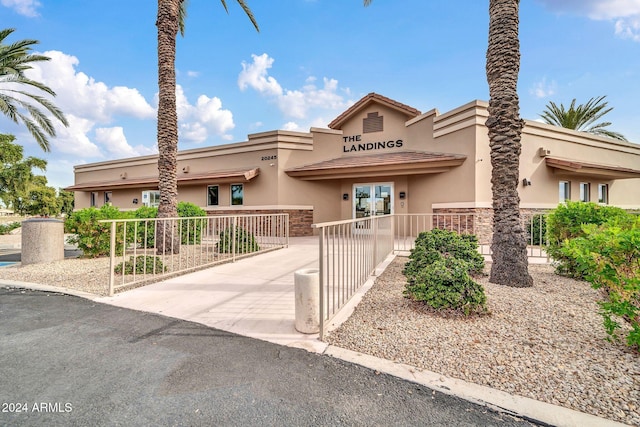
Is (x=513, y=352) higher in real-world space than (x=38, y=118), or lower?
lower

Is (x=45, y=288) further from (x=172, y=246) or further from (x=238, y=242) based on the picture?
(x=238, y=242)

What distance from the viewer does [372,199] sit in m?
15.8

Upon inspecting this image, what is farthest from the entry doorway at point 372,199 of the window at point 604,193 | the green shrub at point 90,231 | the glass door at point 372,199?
the window at point 604,193

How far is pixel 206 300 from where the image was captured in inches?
195

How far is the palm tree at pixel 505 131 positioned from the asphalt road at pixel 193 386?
4296 mm

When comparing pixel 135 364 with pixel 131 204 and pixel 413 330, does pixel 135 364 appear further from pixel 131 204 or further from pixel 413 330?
pixel 131 204

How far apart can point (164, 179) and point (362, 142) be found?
10.2m

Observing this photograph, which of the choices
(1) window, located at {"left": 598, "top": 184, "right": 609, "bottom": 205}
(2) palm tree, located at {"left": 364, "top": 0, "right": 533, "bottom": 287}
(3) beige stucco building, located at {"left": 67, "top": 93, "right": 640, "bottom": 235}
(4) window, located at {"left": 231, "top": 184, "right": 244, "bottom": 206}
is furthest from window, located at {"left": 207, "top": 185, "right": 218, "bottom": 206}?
(1) window, located at {"left": 598, "top": 184, "right": 609, "bottom": 205}

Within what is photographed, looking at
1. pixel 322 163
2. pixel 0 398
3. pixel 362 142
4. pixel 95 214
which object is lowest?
pixel 0 398

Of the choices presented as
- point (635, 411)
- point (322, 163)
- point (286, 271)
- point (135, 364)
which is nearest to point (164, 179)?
point (286, 271)

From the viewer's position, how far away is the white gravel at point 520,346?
96.7 inches

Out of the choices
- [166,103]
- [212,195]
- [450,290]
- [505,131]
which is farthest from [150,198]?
[450,290]

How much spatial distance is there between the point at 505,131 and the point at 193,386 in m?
6.54

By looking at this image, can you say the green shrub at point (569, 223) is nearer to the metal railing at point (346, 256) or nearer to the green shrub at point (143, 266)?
the metal railing at point (346, 256)
